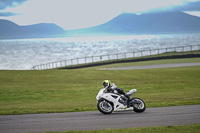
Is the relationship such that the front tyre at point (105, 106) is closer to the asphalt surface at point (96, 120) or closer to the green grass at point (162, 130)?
the asphalt surface at point (96, 120)

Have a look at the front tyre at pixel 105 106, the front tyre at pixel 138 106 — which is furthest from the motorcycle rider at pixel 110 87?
the front tyre at pixel 105 106

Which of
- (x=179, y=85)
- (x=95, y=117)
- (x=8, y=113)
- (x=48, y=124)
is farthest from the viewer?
(x=179, y=85)

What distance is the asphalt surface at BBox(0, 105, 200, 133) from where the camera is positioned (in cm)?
1191

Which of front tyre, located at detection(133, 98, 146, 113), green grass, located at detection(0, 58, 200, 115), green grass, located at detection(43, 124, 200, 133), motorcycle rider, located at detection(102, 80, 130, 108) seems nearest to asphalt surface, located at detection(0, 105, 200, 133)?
front tyre, located at detection(133, 98, 146, 113)

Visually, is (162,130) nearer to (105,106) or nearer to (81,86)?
(105,106)

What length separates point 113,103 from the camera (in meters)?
14.5

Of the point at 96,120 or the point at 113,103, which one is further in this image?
the point at 113,103

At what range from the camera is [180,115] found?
13.4 metres

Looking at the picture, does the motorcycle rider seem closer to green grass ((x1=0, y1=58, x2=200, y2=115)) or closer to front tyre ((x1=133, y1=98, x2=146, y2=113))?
front tyre ((x1=133, y1=98, x2=146, y2=113))

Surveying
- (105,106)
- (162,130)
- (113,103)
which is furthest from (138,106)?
(162,130)

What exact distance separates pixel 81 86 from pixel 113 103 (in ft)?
48.7

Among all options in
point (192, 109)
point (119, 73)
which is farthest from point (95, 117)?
point (119, 73)

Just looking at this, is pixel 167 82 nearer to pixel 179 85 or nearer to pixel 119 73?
pixel 179 85

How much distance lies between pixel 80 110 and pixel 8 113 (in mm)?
3528
